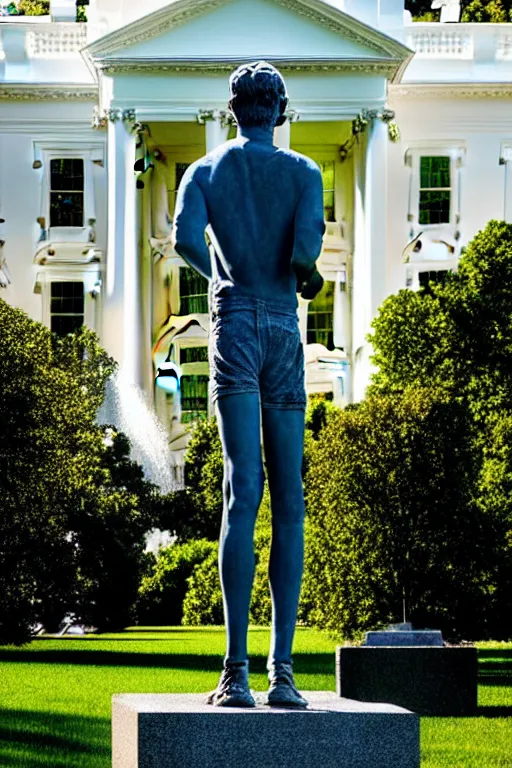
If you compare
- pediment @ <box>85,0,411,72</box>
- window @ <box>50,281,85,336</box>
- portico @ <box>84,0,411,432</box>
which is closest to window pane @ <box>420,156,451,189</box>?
portico @ <box>84,0,411,432</box>

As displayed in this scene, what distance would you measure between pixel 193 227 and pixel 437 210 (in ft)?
218

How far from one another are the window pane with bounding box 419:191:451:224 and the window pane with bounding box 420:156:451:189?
51 centimetres

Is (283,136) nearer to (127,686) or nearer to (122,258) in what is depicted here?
(122,258)

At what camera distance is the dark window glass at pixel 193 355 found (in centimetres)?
7550

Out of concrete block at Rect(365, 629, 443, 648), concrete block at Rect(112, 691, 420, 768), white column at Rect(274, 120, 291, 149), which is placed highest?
white column at Rect(274, 120, 291, 149)

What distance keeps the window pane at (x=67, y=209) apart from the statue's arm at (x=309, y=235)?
66757 mm

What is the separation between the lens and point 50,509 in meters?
39.7

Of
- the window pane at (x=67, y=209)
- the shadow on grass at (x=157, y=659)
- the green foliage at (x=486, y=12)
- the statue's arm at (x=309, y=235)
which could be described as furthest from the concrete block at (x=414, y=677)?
the green foliage at (x=486, y=12)

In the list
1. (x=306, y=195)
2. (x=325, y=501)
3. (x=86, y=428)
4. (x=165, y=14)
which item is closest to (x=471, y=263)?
(x=86, y=428)

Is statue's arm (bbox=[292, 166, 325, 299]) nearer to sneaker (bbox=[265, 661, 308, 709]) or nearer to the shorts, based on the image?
the shorts

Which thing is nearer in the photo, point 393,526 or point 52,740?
point 52,740

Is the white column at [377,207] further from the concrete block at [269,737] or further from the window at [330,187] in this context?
the concrete block at [269,737]

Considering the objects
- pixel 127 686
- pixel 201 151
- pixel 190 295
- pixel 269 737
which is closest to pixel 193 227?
pixel 269 737

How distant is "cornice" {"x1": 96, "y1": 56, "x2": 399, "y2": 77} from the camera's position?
7256 cm
